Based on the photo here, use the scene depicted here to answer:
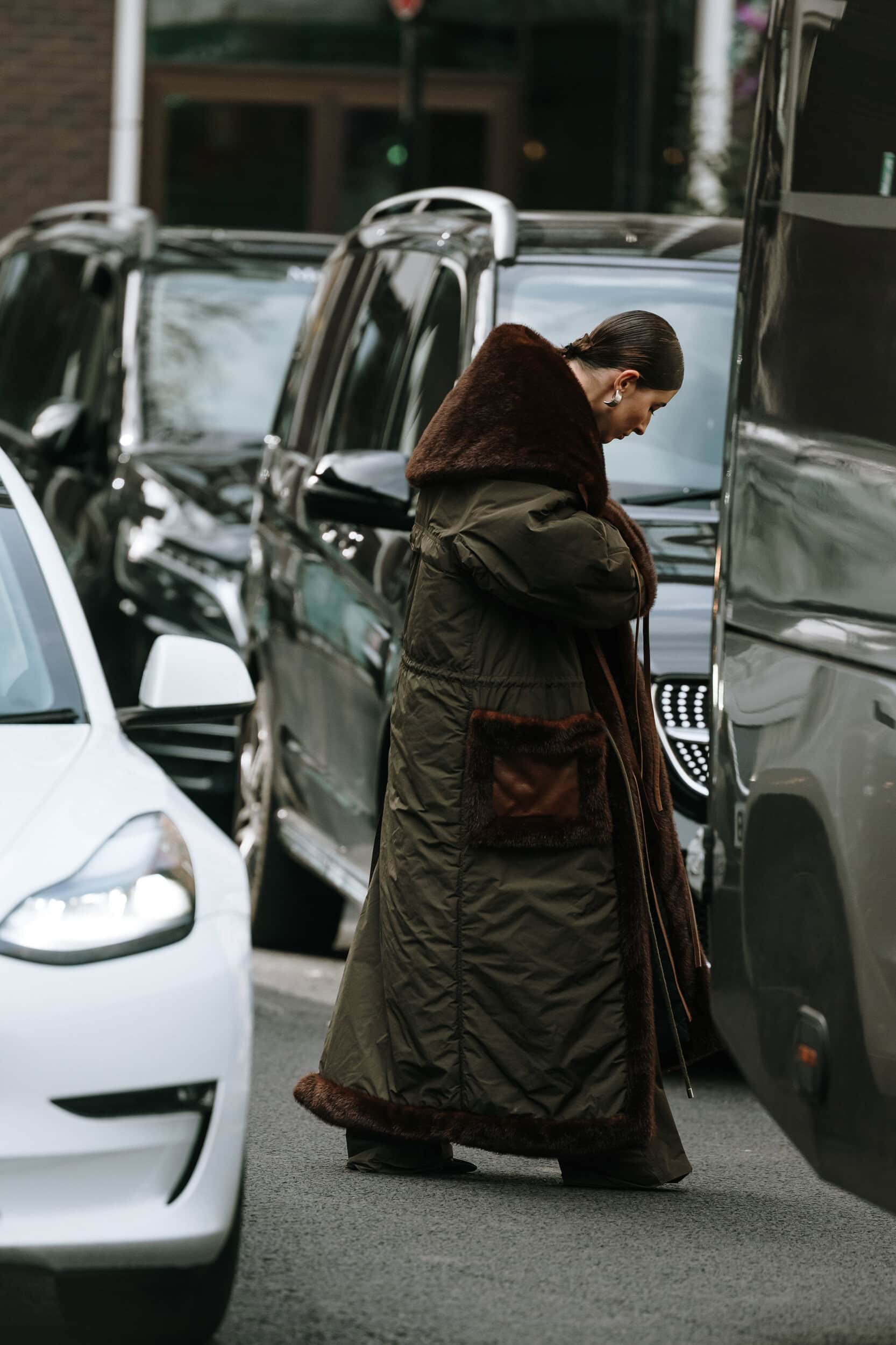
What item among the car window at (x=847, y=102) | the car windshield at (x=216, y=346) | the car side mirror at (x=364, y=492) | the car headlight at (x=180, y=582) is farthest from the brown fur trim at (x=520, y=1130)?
the car windshield at (x=216, y=346)

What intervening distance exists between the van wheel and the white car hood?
3.48m

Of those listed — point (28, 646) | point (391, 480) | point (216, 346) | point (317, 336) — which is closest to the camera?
point (28, 646)

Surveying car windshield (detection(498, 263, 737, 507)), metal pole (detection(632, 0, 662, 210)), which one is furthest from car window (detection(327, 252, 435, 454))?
metal pole (detection(632, 0, 662, 210))

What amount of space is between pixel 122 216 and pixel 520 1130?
6.94 meters

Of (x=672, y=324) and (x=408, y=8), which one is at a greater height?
(x=408, y=8)

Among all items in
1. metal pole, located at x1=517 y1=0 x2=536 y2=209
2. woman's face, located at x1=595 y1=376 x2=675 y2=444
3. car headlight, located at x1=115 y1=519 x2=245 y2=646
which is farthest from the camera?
metal pole, located at x1=517 y1=0 x2=536 y2=209

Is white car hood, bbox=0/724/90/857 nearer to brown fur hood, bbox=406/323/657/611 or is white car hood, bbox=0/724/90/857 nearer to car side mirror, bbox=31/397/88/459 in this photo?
brown fur hood, bbox=406/323/657/611

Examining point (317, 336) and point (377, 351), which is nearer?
point (377, 351)

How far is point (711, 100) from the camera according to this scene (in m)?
15.8

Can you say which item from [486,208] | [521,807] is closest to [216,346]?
[486,208]

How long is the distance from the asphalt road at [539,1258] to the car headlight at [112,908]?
73 centimetres

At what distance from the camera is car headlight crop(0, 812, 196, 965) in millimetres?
3484

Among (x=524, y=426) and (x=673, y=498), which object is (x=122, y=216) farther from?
(x=524, y=426)

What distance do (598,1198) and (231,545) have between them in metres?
4.15
